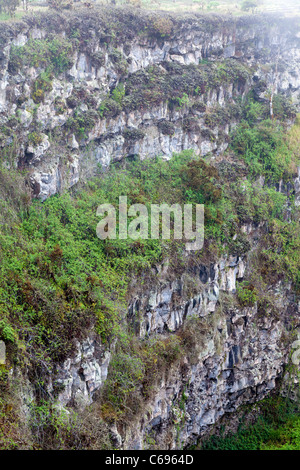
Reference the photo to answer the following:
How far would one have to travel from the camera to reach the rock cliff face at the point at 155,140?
61.4 ft

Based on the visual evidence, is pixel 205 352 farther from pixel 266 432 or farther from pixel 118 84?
pixel 118 84

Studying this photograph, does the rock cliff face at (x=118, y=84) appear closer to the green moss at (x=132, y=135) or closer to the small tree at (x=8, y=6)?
the green moss at (x=132, y=135)

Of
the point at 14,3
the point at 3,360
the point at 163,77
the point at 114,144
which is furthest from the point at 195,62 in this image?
the point at 3,360

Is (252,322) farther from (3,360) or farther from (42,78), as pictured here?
(42,78)

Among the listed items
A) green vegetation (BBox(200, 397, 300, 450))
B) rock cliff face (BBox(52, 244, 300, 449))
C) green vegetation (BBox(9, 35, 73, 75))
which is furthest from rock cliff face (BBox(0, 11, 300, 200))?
green vegetation (BBox(200, 397, 300, 450))

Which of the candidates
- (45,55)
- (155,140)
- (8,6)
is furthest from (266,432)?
(8,6)

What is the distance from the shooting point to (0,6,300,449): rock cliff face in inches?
736

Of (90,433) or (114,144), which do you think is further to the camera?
(114,144)

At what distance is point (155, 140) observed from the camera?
24.5m

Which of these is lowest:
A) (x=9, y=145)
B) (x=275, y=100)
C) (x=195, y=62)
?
(x=9, y=145)

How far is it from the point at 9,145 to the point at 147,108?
8982mm

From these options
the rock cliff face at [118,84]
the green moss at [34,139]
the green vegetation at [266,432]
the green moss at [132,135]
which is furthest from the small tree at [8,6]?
the green vegetation at [266,432]

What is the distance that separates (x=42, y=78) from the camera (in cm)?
2036

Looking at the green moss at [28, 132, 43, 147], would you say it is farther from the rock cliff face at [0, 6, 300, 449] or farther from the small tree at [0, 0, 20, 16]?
the small tree at [0, 0, 20, 16]
